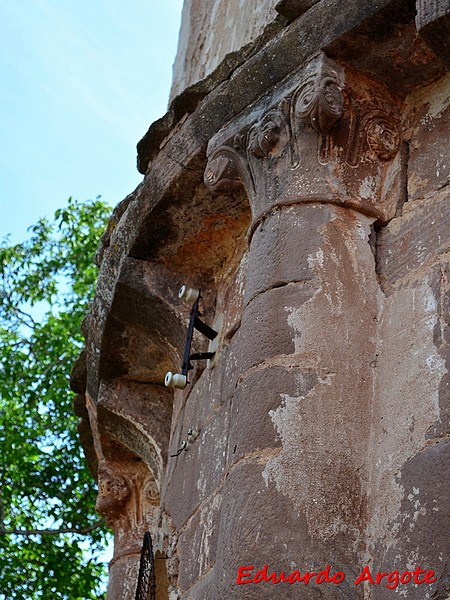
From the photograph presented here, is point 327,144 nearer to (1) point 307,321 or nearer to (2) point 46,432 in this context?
(1) point 307,321

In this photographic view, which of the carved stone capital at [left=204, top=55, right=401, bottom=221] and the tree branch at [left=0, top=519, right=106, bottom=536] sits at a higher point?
the tree branch at [left=0, top=519, right=106, bottom=536]

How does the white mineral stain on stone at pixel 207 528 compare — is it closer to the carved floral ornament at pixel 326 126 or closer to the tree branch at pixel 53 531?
the carved floral ornament at pixel 326 126

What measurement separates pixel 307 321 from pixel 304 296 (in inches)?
3.9

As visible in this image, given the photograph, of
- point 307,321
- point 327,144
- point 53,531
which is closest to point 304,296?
point 307,321

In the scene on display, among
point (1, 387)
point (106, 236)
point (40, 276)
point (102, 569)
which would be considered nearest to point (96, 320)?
point (106, 236)

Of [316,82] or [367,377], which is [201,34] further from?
[367,377]

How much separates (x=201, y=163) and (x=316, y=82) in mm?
831

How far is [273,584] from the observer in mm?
3359

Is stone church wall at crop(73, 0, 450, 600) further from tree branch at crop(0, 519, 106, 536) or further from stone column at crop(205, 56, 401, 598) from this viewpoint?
tree branch at crop(0, 519, 106, 536)

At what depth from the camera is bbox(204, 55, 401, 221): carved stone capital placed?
418 cm

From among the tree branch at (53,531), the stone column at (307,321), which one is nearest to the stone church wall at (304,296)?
the stone column at (307,321)

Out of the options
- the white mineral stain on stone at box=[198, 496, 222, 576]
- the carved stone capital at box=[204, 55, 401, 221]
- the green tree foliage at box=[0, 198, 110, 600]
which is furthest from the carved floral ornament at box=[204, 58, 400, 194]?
the green tree foliage at box=[0, 198, 110, 600]

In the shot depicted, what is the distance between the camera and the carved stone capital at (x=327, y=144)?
418 centimetres

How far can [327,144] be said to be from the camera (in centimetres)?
422
